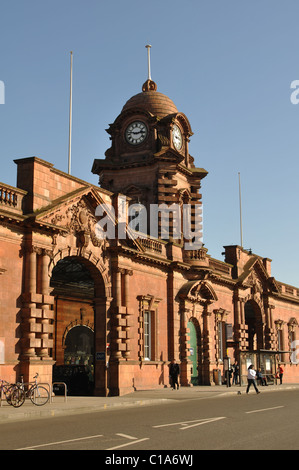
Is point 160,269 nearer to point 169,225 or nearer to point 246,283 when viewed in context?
point 169,225

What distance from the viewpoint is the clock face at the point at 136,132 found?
1815 inches

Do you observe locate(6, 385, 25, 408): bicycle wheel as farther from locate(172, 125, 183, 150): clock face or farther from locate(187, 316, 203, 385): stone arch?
locate(172, 125, 183, 150): clock face

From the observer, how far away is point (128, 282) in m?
33.5

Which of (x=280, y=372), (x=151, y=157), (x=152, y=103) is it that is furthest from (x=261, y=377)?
(x=152, y=103)

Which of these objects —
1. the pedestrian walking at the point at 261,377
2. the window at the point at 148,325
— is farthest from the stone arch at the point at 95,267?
the pedestrian walking at the point at 261,377

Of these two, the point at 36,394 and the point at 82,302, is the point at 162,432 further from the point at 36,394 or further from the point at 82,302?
the point at 82,302

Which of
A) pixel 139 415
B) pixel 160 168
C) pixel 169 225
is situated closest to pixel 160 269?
pixel 169 225

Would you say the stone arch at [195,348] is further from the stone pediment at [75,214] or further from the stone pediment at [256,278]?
the stone pediment at [75,214]

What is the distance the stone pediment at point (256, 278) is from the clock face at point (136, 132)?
45.6ft

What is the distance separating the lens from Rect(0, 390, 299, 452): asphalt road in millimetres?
11525

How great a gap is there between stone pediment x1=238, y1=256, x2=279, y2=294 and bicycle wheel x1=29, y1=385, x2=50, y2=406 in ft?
89.9

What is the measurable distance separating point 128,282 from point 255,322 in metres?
24.2

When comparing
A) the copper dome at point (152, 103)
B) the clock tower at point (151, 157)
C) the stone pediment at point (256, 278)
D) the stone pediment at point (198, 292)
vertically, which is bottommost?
the stone pediment at point (198, 292)
